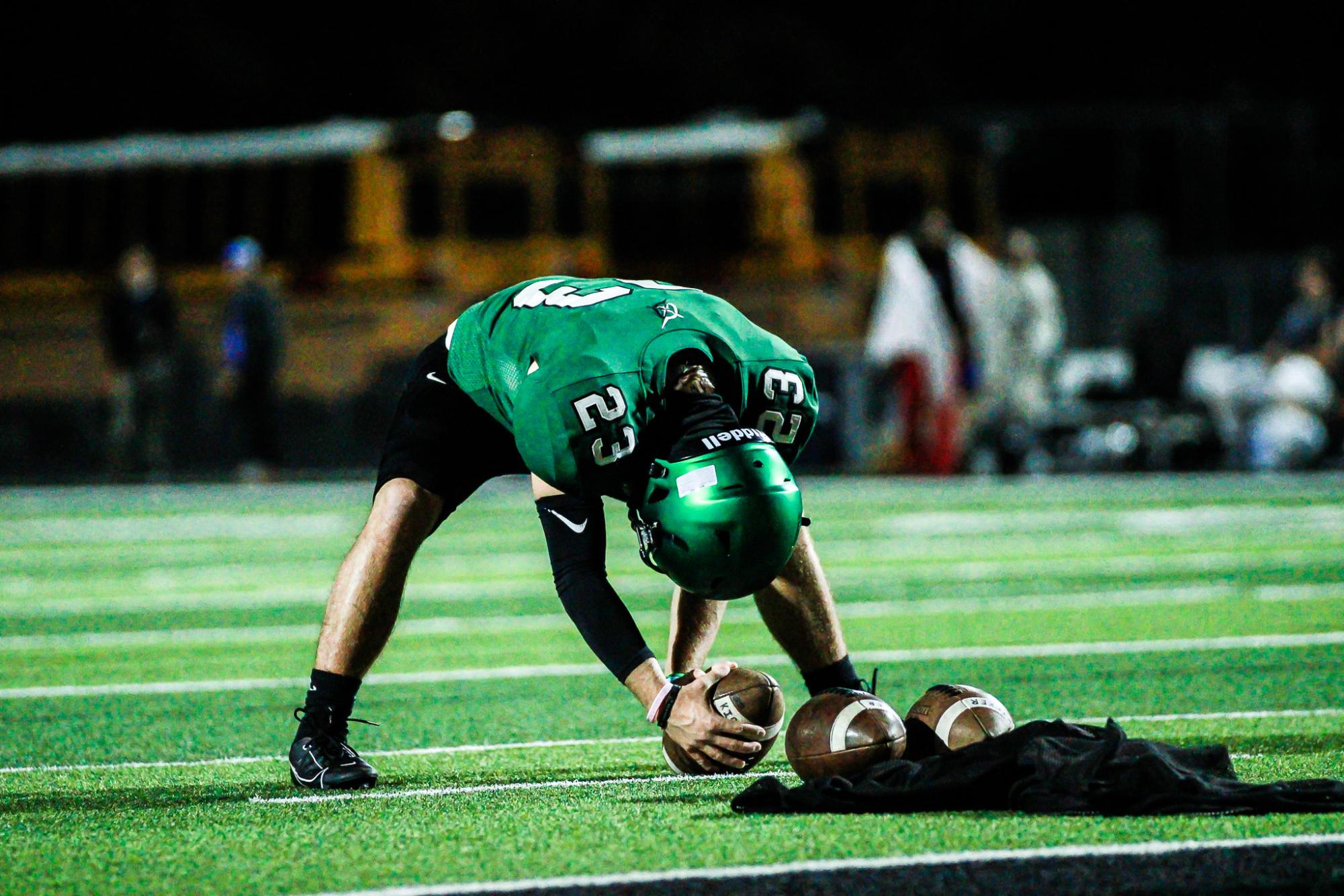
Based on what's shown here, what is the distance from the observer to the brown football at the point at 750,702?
194 inches

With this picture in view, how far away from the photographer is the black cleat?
5141 millimetres

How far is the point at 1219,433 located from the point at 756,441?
1530 centimetres

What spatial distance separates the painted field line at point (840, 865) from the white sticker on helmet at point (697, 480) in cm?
95

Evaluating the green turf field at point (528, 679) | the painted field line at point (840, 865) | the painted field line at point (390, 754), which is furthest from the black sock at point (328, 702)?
the painted field line at point (840, 865)

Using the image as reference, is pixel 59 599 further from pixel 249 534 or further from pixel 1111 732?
pixel 1111 732

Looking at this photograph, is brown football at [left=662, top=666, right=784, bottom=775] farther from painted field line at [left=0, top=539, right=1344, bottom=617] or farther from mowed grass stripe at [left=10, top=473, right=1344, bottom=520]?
mowed grass stripe at [left=10, top=473, right=1344, bottom=520]

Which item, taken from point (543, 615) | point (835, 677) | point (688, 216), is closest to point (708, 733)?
point (835, 677)

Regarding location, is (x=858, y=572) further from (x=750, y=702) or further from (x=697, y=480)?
(x=697, y=480)

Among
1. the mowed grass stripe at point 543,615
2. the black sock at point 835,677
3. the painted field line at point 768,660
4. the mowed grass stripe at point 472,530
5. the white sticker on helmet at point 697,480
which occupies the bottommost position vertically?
the mowed grass stripe at point 472,530

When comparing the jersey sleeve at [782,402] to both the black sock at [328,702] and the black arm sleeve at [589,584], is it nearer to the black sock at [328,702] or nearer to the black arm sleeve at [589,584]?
the black arm sleeve at [589,584]

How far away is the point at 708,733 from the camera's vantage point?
4.82 m

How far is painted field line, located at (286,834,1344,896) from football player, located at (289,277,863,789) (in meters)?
0.88

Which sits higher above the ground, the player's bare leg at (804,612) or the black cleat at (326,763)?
the player's bare leg at (804,612)

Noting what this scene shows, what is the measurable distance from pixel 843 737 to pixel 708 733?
1.06 feet
